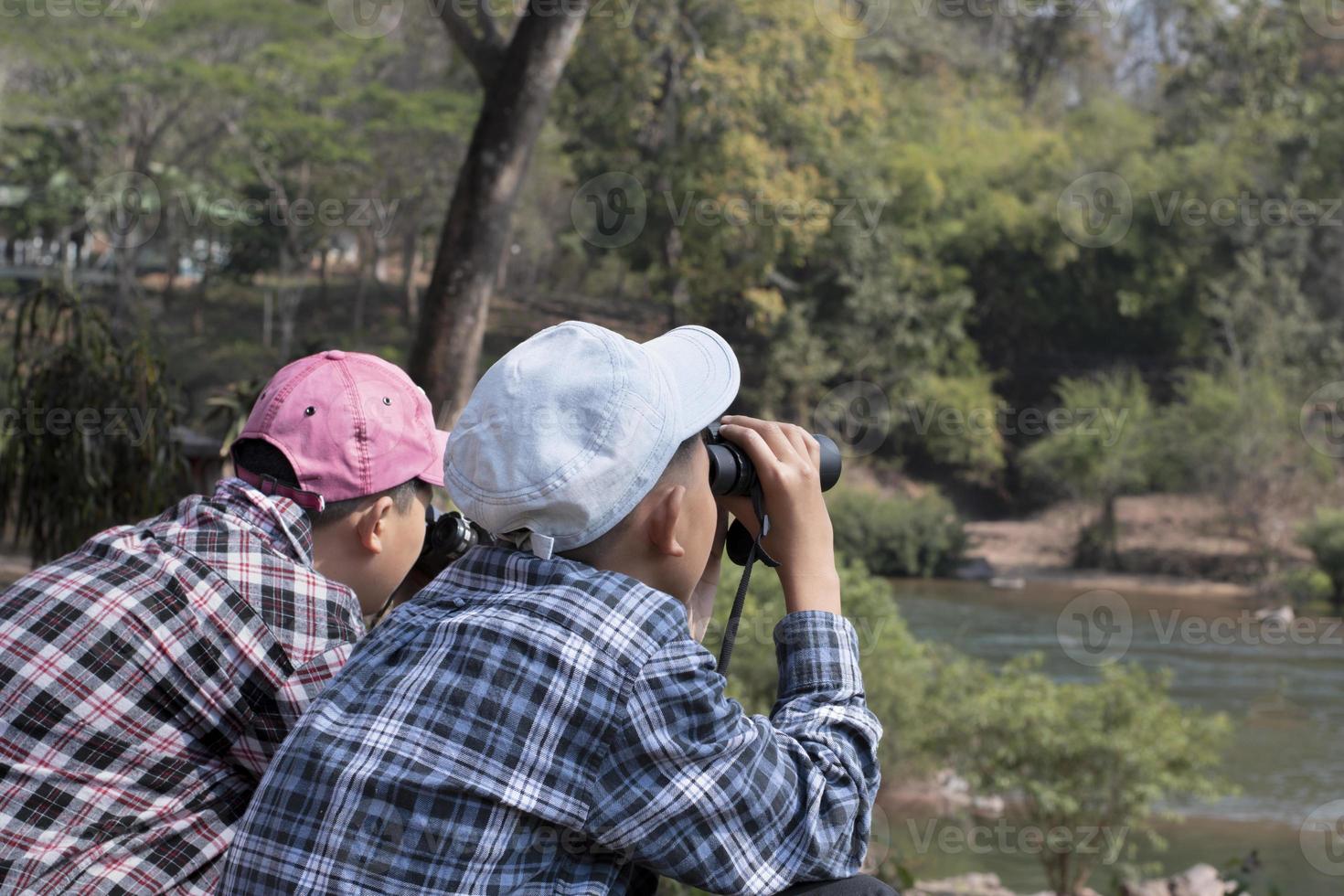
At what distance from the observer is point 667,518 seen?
1.28m

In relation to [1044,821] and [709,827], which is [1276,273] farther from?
[709,827]

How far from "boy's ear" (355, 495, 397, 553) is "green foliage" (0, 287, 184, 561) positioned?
8.02ft

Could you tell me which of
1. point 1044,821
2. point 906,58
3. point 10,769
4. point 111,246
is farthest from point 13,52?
point 10,769

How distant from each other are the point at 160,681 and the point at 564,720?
61cm

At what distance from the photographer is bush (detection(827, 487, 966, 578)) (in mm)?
19484

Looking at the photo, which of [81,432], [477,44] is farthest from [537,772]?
[477,44]

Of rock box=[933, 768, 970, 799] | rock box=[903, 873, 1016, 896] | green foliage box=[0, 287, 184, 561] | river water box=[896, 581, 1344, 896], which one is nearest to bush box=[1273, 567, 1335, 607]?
river water box=[896, 581, 1344, 896]

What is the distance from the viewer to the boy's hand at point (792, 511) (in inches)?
54.2

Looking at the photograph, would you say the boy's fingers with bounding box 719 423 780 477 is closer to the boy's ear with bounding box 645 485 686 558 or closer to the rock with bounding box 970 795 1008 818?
the boy's ear with bounding box 645 485 686 558

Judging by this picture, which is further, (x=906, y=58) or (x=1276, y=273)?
(x=906, y=58)

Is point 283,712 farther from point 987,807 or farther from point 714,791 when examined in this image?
point 987,807

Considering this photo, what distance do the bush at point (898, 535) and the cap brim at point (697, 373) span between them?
17.9 metres

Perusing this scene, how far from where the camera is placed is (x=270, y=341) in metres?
25.6

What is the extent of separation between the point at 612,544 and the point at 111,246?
80.0ft
